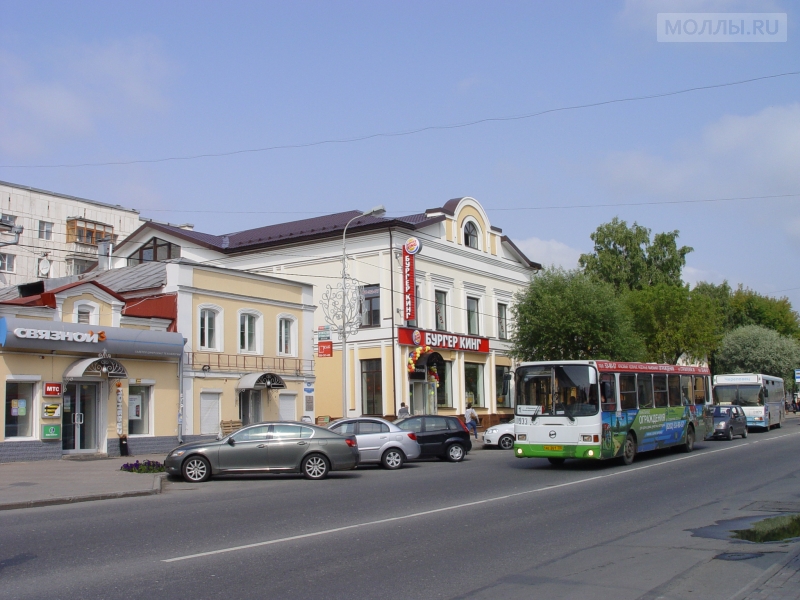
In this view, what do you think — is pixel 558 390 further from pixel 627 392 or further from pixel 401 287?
pixel 401 287

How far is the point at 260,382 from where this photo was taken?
31.2 meters

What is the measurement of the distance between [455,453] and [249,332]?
10711 mm

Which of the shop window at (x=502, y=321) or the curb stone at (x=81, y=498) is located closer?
the curb stone at (x=81, y=498)

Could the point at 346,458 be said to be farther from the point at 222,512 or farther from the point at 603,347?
the point at 603,347

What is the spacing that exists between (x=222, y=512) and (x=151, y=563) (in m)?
4.50

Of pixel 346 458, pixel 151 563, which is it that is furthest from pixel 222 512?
pixel 346 458

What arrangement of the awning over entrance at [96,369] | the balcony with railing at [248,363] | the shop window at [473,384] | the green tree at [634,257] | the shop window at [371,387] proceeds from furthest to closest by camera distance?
the green tree at [634,257] → the shop window at [473,384] → the shop window at [371,387] → the balcony with railing at [248,363] → the awning over entrance at [96,369]

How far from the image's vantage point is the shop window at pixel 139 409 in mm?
27641

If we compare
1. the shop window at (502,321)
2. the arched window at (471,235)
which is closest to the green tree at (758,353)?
the shop window at (502,321)

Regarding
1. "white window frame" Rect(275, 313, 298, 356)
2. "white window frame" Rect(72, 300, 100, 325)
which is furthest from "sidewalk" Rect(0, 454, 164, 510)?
"white window frame" Rect(275, 313, 298, 356)

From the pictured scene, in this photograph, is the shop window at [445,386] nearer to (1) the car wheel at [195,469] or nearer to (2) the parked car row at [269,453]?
(2) the parked car row at [269,453]

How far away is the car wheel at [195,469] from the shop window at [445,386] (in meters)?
24.8

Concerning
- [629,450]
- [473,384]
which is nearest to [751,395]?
[473,384]

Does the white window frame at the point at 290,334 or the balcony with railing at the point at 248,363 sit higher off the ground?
the white window frame at the point at 290,334
